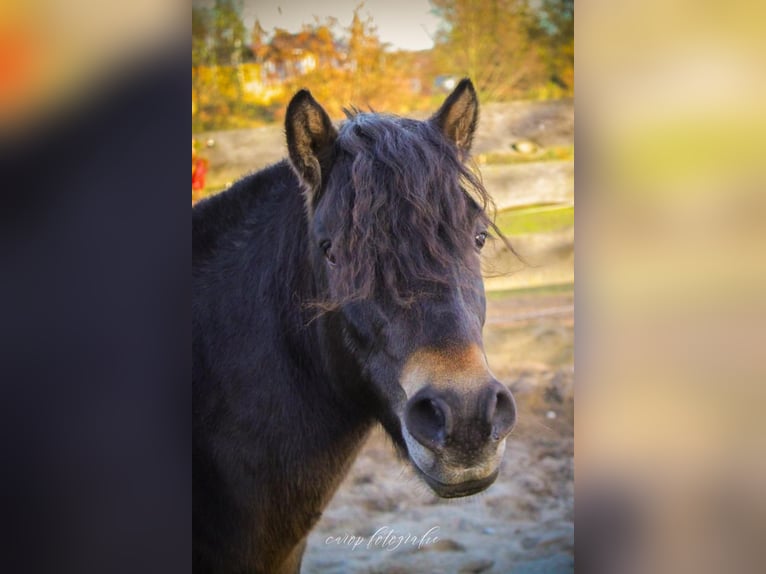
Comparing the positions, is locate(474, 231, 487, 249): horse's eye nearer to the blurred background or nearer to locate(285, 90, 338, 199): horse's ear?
the blurred background

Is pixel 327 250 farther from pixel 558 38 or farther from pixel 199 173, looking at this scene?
pixel 558 38

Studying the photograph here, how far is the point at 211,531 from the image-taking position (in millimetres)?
2213

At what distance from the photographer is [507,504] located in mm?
2887

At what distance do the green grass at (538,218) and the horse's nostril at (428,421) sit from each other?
1367 mm

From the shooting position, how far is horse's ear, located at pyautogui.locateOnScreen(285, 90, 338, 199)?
6.60 ft

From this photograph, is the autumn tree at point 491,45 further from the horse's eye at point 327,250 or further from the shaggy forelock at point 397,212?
the horse's eye at point 327,250

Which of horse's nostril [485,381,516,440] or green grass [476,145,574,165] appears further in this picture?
green grass [476,145,574,165]

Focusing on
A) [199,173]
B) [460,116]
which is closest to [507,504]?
[460,116]

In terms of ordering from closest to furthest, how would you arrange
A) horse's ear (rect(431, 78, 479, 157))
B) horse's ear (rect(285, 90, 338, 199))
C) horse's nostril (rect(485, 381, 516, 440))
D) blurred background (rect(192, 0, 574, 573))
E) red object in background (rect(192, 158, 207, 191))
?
1. horse's nostril (rect(485, 381, 516, 440))
2. horse's ear (rect(285, 90, 338, 199))
3. horse's ear (rect(431, 78, 479, 157))
4. blurred background (rect(192, 0, 574, 573))
5. red object in background (rect(192, 158, 207, 191))

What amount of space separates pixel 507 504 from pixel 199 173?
6.27 ft

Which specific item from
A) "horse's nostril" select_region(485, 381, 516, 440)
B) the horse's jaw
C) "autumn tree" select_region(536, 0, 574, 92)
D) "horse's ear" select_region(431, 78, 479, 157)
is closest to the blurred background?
"autumn tree" select_region(536, 0, 574, 92)

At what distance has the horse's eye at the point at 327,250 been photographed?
2043mm

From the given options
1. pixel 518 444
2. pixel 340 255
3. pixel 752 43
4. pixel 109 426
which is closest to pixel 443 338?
pixel 340 255

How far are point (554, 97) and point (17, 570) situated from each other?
7.93 ft
